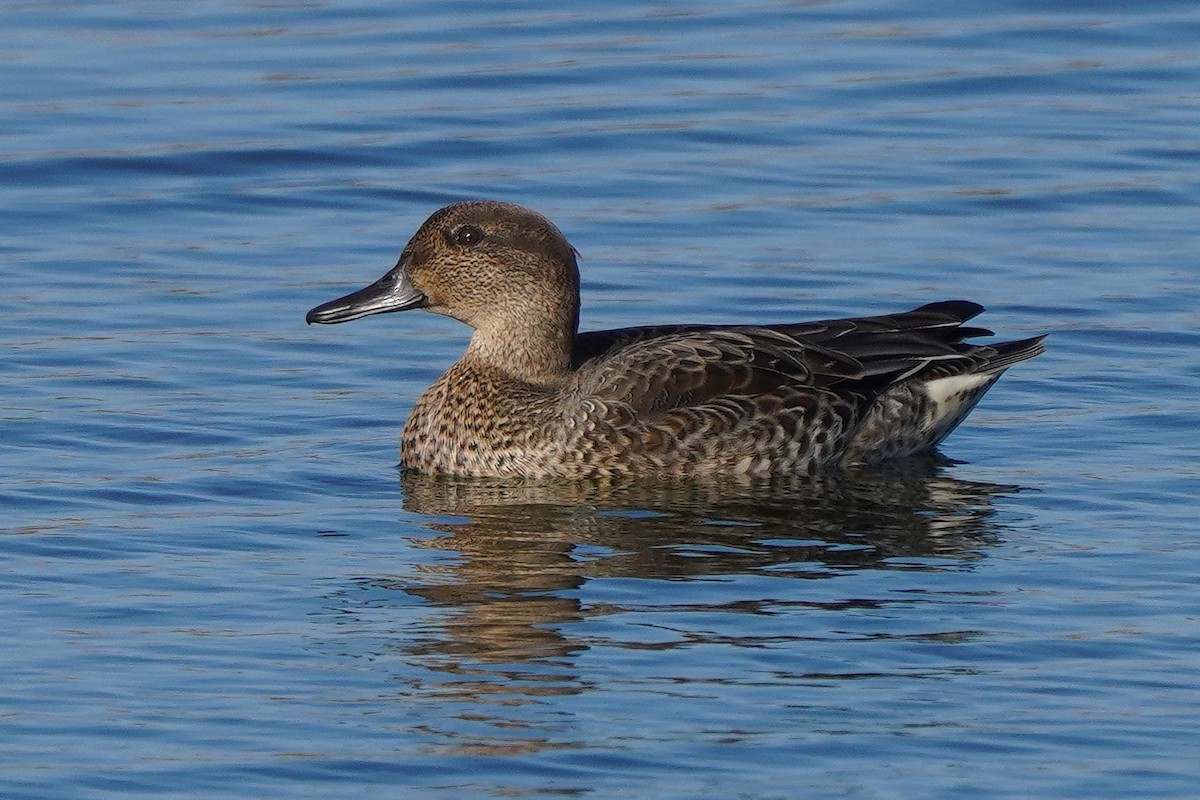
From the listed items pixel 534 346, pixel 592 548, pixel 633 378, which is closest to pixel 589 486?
pixel 633 378

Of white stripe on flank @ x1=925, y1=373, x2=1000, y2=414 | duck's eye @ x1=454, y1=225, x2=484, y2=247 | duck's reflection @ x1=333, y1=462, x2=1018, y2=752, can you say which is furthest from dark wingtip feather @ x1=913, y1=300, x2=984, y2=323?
duck's eye @ x1=454, y1=225, x2=484, y2=247

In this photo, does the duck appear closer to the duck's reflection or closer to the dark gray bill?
the dark gray bill

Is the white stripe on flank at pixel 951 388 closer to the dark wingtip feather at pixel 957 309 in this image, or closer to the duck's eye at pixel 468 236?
the dark wingtip feather at pixel 957 309

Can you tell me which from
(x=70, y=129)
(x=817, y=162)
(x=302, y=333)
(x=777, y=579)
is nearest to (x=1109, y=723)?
(x=777, y=579)

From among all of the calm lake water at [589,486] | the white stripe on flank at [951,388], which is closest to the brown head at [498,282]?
A: the calm lake water at [589,486]

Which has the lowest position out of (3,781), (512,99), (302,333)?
(3,781)

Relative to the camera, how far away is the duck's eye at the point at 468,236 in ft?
38.9

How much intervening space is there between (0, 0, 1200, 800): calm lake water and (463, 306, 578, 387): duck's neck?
63 centimetres

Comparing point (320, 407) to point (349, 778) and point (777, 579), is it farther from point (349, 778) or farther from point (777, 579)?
point (349, 778)

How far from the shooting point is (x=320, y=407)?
40.9 ft

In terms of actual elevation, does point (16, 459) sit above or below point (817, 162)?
below

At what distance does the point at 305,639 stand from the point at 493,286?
10.6ft

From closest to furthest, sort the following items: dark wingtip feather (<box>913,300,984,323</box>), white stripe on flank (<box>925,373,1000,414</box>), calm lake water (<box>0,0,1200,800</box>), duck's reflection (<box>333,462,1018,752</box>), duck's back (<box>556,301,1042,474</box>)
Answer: calm lake water (<box>0,0,1200,800</box>), duck's reflection (<box>333,462,1018,752</box>), duck's back (<box>556,301,1042,474</box>), white stripe on flank (<box>925,373,1000,414</box>), dark wingtip feather (<box>913,300,984,323</box>)

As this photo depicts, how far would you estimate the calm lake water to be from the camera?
8062 mm
